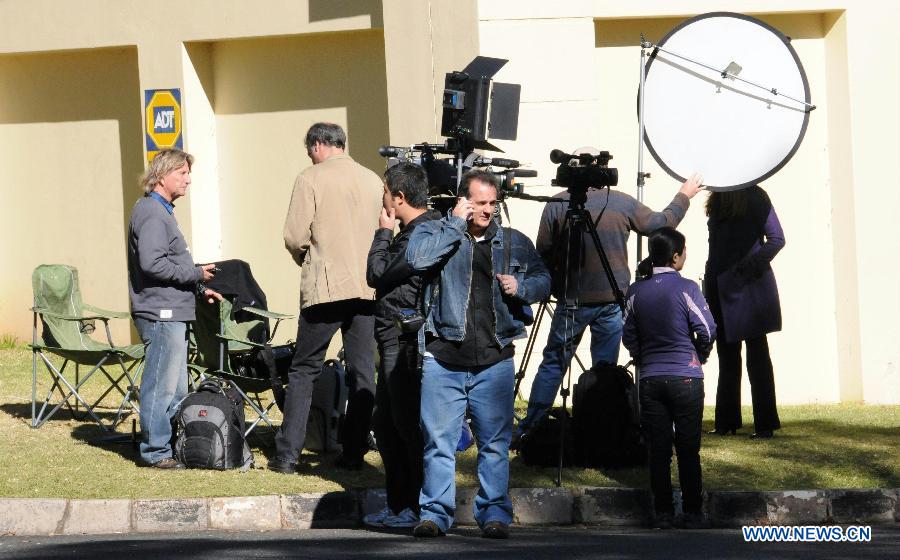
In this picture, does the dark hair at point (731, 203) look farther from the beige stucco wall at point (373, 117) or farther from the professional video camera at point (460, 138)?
the beige stucco wall at point (373, 117)

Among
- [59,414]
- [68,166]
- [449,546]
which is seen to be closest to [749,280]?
[449,546]

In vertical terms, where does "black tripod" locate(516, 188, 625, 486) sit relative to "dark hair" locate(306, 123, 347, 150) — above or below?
below

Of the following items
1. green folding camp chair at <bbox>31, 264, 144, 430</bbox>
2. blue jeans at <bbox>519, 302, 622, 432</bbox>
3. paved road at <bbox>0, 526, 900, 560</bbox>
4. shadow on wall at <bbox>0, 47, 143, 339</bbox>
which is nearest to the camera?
paved road at <bbox>0, 526, 900, 560</bbox>

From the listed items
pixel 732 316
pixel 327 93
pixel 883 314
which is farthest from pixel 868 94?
pixel 327 93

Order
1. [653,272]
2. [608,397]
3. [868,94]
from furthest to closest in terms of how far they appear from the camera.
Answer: [868,94] < [608,397] < [653,272]

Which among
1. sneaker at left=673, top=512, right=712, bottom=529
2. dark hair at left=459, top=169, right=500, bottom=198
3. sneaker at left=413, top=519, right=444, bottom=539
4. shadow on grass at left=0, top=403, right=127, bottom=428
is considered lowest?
sneaker at left=673, top=512, right=712, bottom=529

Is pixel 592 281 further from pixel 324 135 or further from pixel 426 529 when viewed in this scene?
pixel 426 529

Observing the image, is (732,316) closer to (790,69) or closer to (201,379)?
(790,69)

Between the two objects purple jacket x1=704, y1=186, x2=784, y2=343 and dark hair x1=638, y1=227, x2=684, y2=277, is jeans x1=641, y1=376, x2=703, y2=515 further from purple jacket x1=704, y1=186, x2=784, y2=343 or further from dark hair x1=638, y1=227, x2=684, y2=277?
purple jacket x1=704, y1=186, x2=784, y2=343

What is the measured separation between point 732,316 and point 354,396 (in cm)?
254

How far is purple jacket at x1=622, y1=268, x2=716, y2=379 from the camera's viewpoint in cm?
787

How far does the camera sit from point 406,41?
476 inches

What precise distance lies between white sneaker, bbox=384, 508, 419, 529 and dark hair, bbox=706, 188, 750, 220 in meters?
3.10

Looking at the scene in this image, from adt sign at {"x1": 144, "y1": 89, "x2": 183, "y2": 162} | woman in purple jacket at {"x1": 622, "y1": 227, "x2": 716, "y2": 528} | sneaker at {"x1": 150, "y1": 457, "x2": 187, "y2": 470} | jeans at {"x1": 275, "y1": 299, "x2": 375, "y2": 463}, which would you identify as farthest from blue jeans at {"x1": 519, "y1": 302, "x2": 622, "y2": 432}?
adt sign at {"x1": 144, "y1": 89, "x2": 183, "y2": 162}
